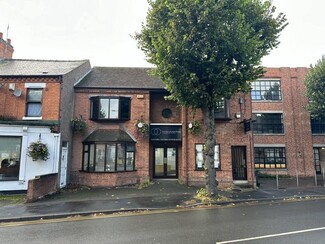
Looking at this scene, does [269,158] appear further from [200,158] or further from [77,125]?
[77,125]

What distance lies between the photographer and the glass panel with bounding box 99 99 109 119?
15.9m

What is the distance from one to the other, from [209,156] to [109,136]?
277 inches

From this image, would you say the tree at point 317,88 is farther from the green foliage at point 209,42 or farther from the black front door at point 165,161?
the black front door at point 165,161

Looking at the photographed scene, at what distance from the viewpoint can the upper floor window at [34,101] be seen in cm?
1444

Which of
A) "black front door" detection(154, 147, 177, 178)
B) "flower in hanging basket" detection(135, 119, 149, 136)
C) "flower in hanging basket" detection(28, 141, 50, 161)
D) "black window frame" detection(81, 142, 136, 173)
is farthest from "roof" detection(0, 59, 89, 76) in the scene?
"black front door" detection(154, 147, 177, 178)

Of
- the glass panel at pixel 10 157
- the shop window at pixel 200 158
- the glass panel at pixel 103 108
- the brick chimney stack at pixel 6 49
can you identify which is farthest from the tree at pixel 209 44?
the brick chimney stack at pixel 6 49

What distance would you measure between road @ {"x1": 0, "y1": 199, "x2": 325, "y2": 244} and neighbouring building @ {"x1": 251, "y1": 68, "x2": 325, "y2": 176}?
1439 centimetres

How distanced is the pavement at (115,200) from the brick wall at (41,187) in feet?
1.12

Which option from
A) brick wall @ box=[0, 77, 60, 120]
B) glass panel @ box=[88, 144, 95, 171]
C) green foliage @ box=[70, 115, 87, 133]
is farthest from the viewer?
green foliage @ box=[70, 115, 87, 133]

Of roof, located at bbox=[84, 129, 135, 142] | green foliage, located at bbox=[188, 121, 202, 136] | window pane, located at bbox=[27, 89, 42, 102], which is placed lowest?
roof, located at bbox=[84, 129, 135, 142]

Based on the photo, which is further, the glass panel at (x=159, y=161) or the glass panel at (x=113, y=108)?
the glass panel at (x=159, y=161)

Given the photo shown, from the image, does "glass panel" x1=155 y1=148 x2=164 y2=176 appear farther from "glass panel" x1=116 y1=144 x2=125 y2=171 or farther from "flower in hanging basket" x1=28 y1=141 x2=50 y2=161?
"flower in hanging basket" x1=28 y1=141 x2=50 y2=161

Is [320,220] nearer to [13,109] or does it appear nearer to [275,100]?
[13,109]

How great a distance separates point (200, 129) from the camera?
613 inches
